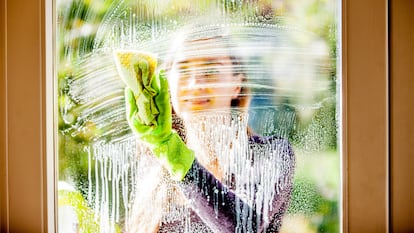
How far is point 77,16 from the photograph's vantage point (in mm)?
1281

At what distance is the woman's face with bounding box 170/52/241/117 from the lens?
4.07ft

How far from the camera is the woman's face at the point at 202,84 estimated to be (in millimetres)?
1240

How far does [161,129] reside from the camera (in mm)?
1266

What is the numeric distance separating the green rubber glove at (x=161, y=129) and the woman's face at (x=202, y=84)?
35 mm
